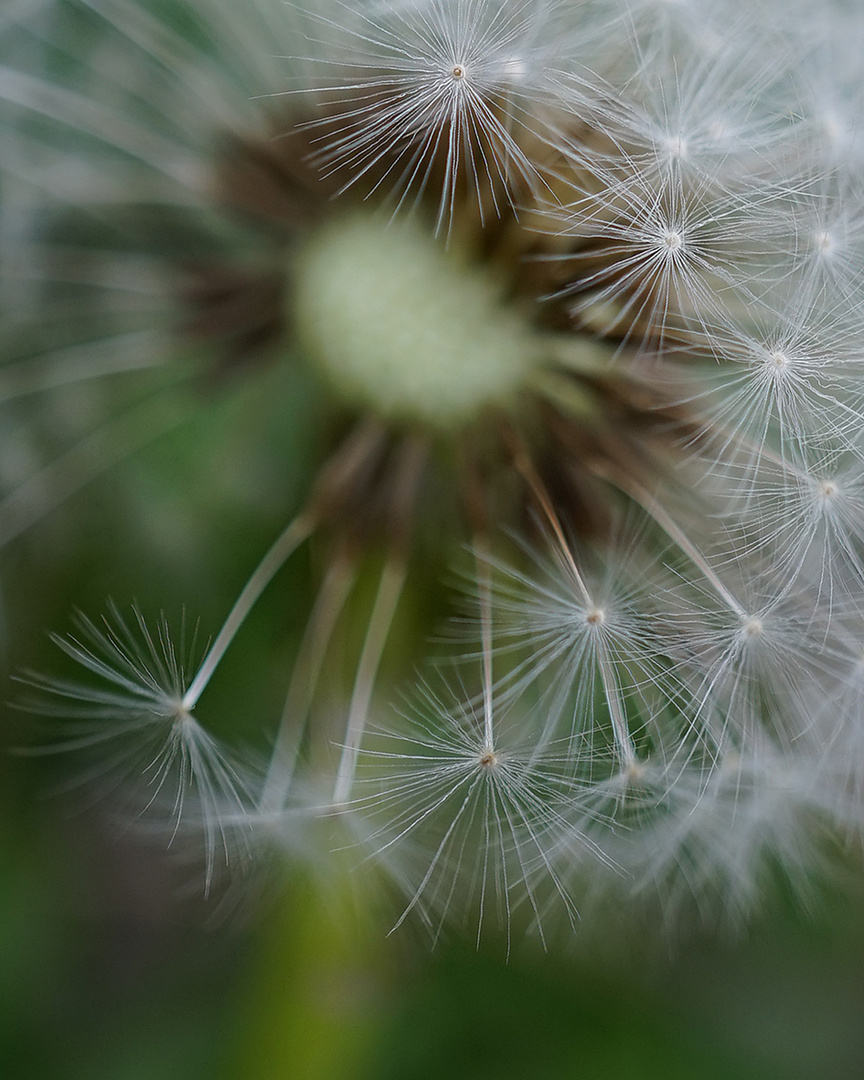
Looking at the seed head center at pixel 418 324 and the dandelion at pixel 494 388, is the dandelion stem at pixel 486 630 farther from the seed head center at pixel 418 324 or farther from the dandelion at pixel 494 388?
the seed head center at pixel 418 324

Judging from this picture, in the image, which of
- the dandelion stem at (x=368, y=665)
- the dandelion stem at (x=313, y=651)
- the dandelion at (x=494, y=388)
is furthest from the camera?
the dandelion stem at (x=313, y=651)

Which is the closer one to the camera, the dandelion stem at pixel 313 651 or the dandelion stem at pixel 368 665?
the dandelion stem at pixel 368 665

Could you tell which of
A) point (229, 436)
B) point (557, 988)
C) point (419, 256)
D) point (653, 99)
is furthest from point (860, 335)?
point (557, 988)

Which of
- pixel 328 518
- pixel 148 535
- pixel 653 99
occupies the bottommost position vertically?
pixel 328 518

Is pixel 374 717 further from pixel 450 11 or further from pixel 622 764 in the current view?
pixel 450 11

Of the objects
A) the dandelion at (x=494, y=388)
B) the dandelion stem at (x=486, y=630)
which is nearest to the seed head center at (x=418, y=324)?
the dandelion at (x=494, y=388)

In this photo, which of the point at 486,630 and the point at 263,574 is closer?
the point at 486,630

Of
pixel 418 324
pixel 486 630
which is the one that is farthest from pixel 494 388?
pixel 486 630

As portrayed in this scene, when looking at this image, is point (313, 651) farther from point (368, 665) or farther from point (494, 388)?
point (494, 388)
